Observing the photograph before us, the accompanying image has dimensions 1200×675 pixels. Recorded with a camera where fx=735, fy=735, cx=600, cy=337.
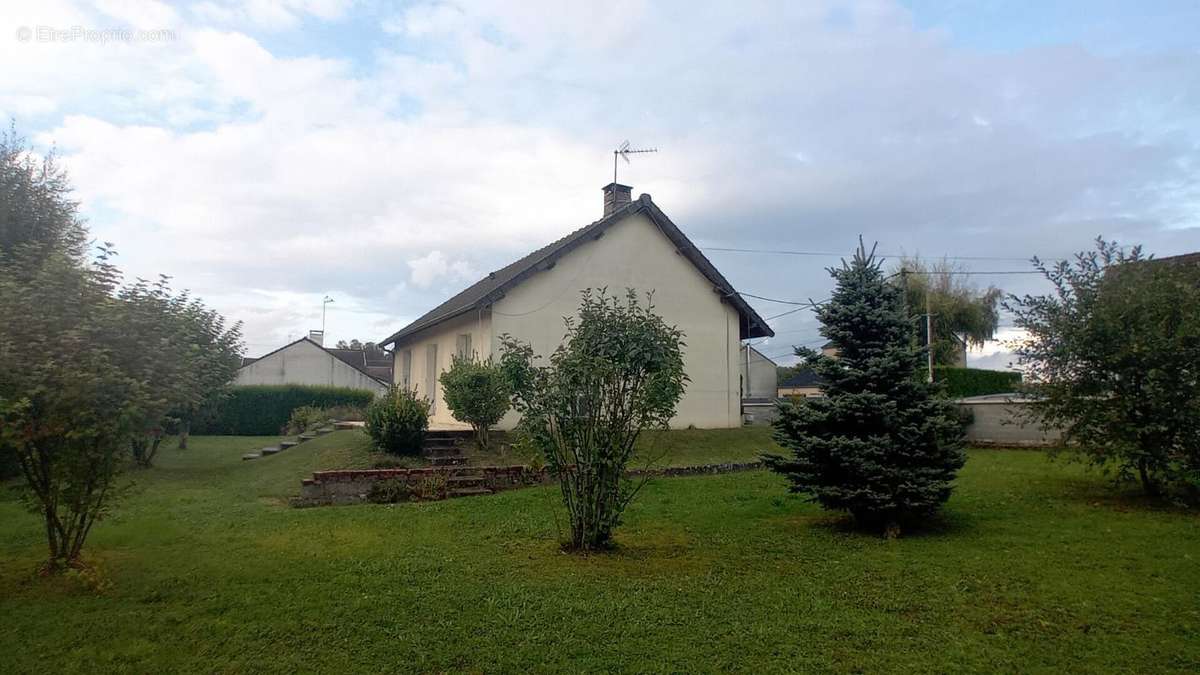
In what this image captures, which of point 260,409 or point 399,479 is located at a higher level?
point 260,409

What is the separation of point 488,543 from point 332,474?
414 centimetres

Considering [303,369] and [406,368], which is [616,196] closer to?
[406,368]

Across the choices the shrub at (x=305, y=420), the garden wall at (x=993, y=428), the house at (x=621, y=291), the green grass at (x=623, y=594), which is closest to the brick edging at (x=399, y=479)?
the green grass at (x=623, y=594)

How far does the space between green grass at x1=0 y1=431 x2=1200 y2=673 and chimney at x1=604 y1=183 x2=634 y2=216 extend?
11587 millimetres

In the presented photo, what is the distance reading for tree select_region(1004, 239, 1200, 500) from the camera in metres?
8.78

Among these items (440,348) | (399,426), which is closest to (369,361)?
(440,348)

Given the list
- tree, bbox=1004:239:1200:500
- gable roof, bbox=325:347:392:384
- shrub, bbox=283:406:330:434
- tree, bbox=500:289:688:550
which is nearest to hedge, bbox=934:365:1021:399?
tree, bbox=1004:239:1200:500

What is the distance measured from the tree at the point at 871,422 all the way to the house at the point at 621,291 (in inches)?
347

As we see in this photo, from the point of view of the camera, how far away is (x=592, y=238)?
17.6m

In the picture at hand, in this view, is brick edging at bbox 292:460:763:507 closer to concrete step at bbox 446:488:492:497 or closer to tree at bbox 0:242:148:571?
concrete step at bbox 446:488:492:497

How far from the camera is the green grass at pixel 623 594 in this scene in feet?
15.0

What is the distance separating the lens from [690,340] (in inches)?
747

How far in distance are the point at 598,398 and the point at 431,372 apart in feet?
48.6

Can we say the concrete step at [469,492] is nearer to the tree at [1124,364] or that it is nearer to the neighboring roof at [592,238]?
the neighboring roof at [592,238]
